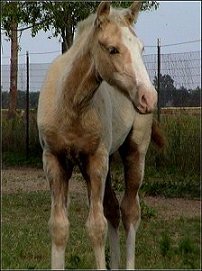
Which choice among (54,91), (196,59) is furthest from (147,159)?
(54,91)

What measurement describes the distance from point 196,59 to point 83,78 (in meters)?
1.42

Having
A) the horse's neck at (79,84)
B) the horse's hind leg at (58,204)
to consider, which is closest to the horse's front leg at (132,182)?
the horse's hind leg at (58,204)

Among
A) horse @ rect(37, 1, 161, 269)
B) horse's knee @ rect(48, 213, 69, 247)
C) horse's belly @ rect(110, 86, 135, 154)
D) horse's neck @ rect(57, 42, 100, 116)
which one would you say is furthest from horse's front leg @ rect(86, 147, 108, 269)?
horse's belly @ rect(110, 86, 135, 154)

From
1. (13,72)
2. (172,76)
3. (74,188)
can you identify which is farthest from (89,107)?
(74,188)

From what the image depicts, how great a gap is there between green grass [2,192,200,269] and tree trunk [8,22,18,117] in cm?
98

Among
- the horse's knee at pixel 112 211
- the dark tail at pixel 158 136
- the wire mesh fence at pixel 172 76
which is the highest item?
the wire mesh fence at pixel 172 76

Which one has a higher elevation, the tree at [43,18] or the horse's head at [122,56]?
the tree at [43,18]

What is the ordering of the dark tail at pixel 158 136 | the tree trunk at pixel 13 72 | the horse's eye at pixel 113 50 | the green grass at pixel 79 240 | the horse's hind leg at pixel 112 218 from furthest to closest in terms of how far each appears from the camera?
the tree trunk at pixel 13 72
the dark tail at pixel 158 136
the horse's hind leg at pixel 112 218
the green grass at pixel 79 240
the horse's eye at pixel 113 50

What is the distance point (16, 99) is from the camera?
7273 millimetres

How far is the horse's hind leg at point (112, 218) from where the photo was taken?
208 inches

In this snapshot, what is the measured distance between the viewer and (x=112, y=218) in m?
5.39

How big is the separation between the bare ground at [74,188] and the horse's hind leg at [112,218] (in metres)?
0.50

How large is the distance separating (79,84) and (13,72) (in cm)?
266

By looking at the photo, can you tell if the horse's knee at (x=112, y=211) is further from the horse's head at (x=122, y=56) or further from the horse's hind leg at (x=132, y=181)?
the horse's head at (x=122, y=56)
